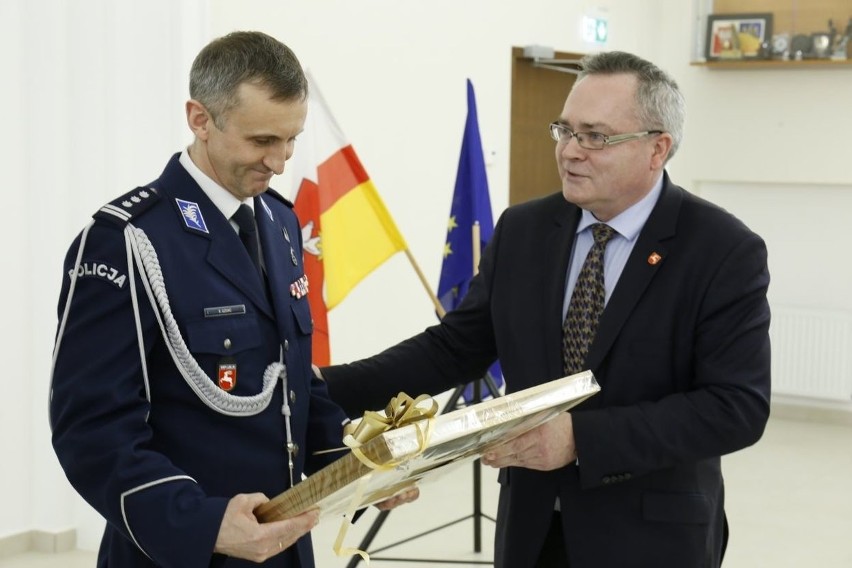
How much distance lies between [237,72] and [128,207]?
0.83 feet

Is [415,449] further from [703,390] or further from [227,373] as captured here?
[703,390]

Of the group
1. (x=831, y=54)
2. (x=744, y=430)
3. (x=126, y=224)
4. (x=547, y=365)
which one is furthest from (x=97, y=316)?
(x=831, y=54)

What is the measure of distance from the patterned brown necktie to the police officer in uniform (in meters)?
0.56

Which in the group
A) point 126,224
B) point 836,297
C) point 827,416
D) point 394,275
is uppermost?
point 126,224

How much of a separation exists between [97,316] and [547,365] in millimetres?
924

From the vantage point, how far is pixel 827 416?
7426 millimetres

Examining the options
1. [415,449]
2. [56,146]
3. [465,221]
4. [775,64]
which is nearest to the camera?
[415,449]

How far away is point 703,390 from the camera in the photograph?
2.12m

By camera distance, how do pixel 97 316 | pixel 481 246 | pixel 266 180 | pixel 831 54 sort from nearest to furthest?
pixel 97 316 < pixel 266 180 < pixel 481 246 < pixel 831 54

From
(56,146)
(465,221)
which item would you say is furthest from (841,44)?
(56,146)

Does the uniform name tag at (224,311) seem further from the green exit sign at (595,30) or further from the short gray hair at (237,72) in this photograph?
the green exit sign at (595,30)

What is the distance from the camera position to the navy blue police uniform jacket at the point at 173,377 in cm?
163

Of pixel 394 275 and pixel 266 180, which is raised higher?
pixel 266 180

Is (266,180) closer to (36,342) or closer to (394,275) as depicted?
(36,342)
